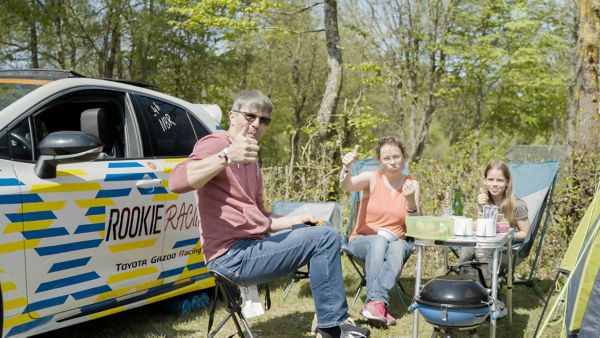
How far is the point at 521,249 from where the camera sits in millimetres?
5207

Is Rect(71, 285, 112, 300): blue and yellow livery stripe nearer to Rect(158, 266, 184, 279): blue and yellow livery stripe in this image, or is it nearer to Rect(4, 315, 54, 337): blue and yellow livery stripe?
Rect(4, 315, 54, 337): blue and yellow livery stripe

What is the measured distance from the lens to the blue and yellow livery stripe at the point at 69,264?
137 inches

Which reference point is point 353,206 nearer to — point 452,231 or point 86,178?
point 452,231

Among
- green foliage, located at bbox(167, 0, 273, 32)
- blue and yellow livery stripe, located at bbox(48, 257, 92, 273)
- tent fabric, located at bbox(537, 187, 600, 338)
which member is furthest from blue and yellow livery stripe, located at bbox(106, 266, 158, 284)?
green foliage, located at bbox(167, 0, 273, 32)

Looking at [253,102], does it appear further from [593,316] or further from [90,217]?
[593,316]

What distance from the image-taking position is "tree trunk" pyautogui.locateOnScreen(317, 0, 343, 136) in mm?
12531

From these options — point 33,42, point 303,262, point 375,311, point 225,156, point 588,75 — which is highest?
point 33,42

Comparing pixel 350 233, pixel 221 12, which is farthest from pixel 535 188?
pixel 221 12

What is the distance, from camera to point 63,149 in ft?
10.8

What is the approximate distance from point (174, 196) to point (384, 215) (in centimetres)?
177

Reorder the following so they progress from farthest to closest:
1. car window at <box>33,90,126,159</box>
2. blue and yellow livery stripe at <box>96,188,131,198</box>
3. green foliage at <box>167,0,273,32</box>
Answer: green foliage at <box>167,0,273,32</box>, car window at <box>33,90,126,159</box>, blue and yellow livery stripe at <box>96,188,131,198</box>

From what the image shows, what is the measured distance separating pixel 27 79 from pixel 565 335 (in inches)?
133

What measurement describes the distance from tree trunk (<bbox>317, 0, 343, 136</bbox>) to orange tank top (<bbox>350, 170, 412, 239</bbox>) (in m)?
6.97

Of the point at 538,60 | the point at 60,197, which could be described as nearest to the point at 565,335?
the point at 60,197
